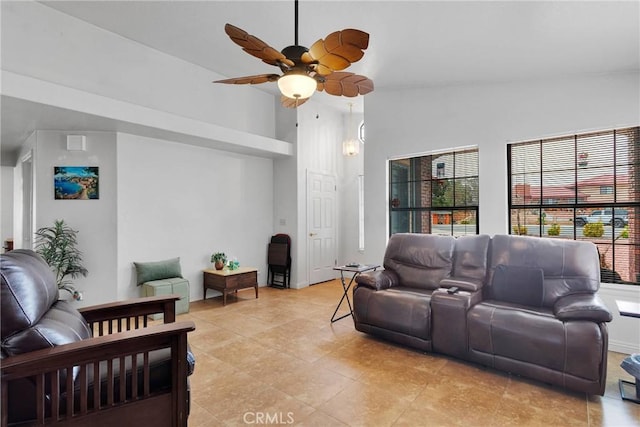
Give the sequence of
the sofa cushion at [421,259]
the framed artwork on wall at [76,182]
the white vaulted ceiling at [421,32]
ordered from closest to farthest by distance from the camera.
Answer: the white vaulted ceiling at [421,32] → the sofa cushion at [421,259] → the framed artwork on wall at [76,182]

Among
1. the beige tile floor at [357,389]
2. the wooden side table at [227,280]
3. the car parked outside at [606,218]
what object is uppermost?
the car parked outside at [606,218]

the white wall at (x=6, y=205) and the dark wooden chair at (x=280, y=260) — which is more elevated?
the white wall at (x=6, y=205)

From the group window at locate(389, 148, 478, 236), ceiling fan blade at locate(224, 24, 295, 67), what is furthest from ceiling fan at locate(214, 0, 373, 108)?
window at locate(389, 148, 478, 236)

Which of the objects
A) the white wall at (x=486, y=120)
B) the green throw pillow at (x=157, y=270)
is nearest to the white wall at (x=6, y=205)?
the green throw pillow at (x=157, y=270)

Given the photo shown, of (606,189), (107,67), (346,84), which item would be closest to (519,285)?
(606,189)

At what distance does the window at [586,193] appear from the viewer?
322cm

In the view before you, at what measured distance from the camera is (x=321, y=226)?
634cm

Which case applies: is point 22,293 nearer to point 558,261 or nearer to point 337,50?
point 337,50

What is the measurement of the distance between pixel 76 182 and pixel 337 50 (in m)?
3.93

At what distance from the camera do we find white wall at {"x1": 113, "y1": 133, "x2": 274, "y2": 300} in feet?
14.0

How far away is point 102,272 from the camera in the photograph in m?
4.14

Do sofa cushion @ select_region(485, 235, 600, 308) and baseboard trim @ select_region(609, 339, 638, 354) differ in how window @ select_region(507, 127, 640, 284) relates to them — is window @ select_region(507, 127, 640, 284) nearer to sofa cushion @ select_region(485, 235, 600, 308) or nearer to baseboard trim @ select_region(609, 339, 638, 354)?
baseboard trim @ select_region(609, 339, 638, 354)

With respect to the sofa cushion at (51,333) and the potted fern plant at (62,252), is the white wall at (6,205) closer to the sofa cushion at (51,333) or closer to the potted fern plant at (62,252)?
the potted fern plant at (62,252)

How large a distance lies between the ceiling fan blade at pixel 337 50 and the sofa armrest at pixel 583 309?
2.45 meters
